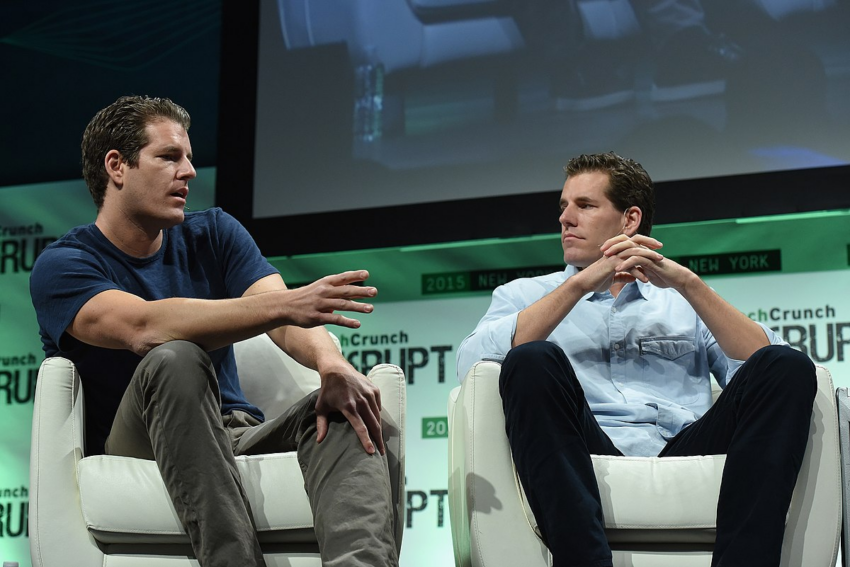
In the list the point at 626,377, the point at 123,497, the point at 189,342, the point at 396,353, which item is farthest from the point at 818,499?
the point at 396,353

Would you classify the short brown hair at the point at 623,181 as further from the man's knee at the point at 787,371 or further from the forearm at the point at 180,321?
the forearm at the point at 180,321

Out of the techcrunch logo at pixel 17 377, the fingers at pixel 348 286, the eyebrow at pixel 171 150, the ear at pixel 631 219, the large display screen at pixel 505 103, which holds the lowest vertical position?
the techcrunch logo at pixel 17 377

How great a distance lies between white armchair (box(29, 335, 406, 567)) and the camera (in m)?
1.83

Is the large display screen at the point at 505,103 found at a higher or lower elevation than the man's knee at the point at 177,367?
higher

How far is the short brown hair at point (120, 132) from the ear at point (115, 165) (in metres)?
0.01

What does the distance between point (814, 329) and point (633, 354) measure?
1.77 meters

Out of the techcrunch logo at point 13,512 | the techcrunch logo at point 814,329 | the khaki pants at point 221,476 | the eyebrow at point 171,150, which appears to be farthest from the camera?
the techcrunch logo at point 13,512

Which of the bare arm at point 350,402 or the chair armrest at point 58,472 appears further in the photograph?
the chair armrest at point 58,472

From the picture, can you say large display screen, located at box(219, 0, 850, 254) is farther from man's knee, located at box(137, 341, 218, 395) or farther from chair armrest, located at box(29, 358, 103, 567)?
man's knee, located at box(137, 341, 218, 395)

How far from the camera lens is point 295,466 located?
184 cm

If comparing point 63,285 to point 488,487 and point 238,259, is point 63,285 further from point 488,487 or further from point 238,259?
point 488,487

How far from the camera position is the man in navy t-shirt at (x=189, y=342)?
166 centimetres

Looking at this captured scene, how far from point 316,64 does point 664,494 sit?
9.90 ft

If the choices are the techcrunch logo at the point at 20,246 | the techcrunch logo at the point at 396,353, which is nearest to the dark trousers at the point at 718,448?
the techcrunch logo at the point at 396,353
